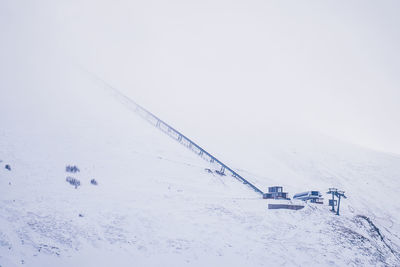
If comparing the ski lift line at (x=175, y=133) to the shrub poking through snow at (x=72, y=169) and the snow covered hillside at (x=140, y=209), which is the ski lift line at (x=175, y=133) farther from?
the shrub poking through snow at (x=72, y=169)

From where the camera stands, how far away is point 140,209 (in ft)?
43.7

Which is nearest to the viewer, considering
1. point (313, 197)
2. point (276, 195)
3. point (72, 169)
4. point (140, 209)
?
point (140, 209)

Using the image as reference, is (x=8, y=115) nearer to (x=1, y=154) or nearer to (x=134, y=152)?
(x=1, y=154)

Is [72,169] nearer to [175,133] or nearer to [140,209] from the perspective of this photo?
[140,209]

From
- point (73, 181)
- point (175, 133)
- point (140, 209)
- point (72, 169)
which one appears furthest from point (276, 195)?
point (175, 133)

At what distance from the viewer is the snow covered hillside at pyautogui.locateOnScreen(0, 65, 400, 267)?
10375 millimetres

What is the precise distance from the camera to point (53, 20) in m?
79.8

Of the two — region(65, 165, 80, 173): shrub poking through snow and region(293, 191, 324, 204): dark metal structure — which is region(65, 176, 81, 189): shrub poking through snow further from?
region(293, 191, 324, 204): dark metal structure

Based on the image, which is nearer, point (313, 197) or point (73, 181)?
point (73, 181)

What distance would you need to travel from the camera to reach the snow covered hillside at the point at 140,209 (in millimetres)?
10375

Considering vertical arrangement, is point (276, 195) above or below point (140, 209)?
above

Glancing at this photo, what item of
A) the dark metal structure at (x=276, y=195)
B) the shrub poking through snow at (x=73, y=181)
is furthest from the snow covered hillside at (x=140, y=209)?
the dark metal structure at (x=276, y=195)

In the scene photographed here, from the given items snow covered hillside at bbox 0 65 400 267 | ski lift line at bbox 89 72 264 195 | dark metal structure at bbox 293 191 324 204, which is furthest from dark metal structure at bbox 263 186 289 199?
dark metal structure at bbox 293 191 324 204

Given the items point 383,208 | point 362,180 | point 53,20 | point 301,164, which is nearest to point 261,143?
point 301,164
